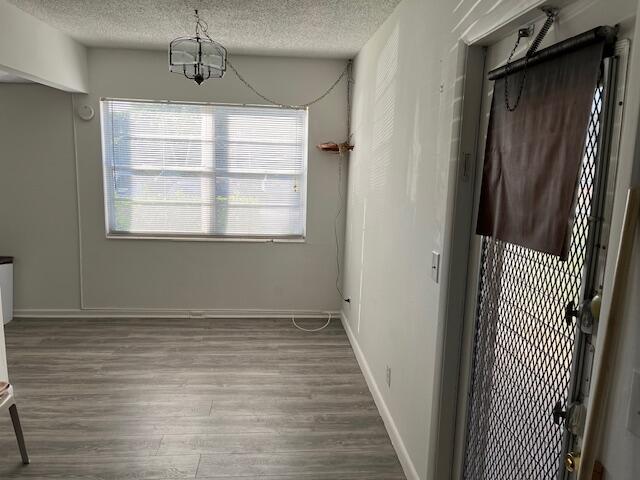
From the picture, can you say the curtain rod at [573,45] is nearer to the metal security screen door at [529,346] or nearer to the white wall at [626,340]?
the metal security screen door at [529,346]

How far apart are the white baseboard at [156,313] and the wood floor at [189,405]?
0.62 ft

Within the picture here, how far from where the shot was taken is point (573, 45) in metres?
1.12

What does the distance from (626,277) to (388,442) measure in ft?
6.54

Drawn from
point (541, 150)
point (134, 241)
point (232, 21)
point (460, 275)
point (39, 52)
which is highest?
point (232, 21)

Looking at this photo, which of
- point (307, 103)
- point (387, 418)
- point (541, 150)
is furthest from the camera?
point (307, 103)

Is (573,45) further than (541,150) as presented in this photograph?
No

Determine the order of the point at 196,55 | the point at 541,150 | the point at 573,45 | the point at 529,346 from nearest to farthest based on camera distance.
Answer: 1. the point at 573,45
2. the point at 541,150
3. the point at 529,346
4. the point at 196,55

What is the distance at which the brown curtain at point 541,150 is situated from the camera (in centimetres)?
112

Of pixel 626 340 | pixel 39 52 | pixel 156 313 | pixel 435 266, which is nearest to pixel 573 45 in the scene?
pixel 626 340

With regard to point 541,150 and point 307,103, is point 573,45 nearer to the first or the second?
point 541,150

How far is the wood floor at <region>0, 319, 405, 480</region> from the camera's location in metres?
2.28

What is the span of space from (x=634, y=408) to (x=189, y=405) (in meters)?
2.57

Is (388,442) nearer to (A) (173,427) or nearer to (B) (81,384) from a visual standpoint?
(A) (173,427)

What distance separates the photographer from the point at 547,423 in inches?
50.9
